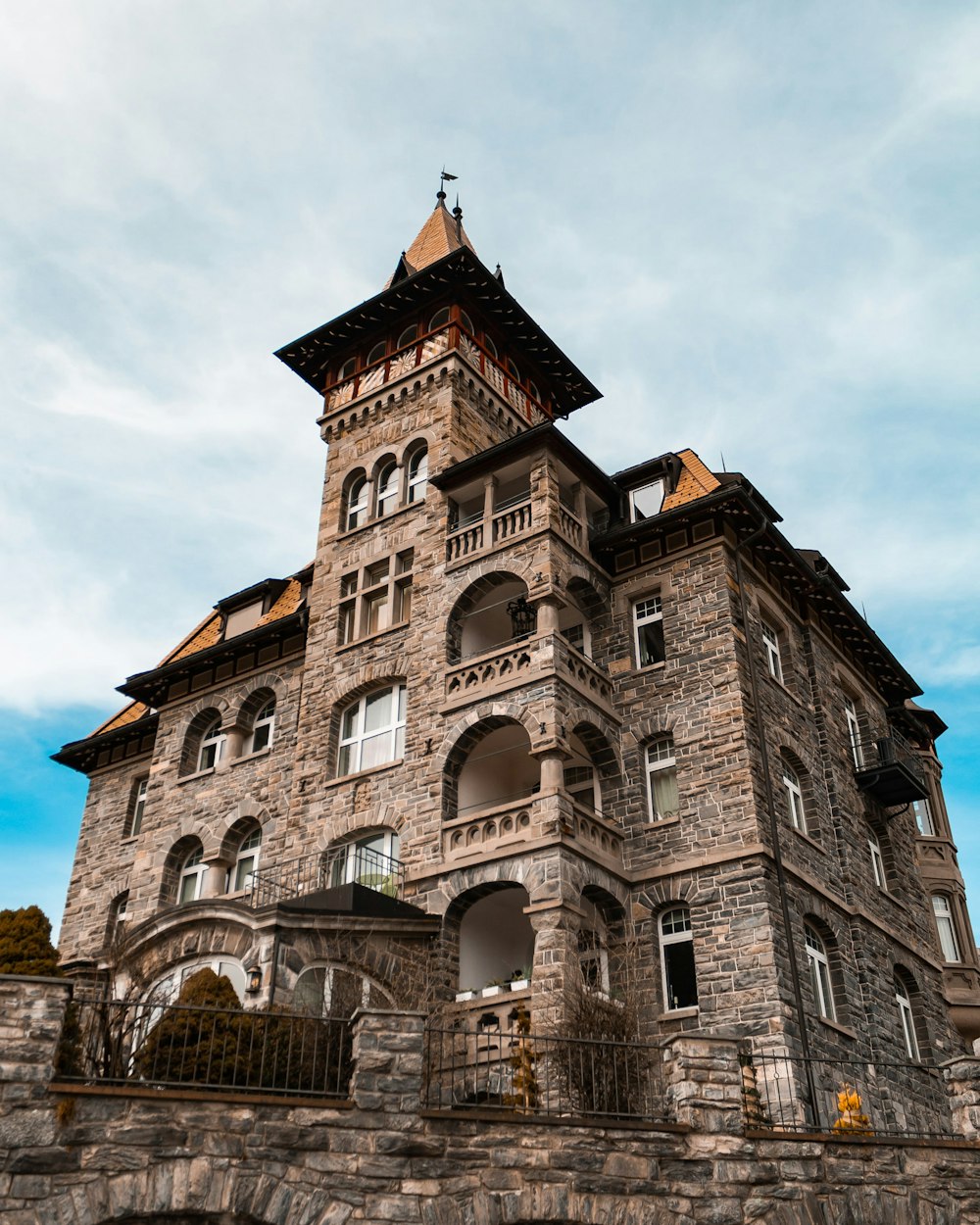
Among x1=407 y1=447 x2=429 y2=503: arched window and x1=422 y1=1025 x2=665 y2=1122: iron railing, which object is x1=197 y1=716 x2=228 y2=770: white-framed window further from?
x1=422 y1=1025 x2=665 y2=1122: iron railing

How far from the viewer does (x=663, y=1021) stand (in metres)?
21.2


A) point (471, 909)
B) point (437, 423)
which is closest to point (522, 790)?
point (471, 909)

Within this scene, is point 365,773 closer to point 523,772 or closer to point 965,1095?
point 523,772

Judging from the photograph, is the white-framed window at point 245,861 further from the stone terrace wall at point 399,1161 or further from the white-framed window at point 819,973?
the stone terrace wall at point 399,1161

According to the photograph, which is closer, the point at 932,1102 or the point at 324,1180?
the point at 324,1180

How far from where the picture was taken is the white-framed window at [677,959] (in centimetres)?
2162

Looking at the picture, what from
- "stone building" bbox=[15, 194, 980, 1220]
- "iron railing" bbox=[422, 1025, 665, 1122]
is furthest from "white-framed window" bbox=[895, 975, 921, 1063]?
"iron railing" bbox=[422, 1025, 665, 1122]

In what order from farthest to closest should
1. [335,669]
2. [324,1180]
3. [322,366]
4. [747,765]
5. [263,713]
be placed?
[322,366] < [263,713] < [335,669] < [747,765] < [324,1180]

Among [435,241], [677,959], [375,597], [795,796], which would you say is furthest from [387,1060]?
[435,241]

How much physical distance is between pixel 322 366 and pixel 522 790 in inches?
539

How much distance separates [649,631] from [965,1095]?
12.1 meters

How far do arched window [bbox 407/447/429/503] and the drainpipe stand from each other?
24.4 ft

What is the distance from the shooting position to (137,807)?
3316 cm

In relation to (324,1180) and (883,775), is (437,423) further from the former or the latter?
(324,1180)
